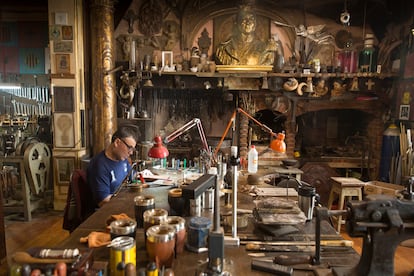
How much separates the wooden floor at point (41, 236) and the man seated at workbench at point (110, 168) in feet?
4.27

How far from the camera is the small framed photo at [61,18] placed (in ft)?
14.6

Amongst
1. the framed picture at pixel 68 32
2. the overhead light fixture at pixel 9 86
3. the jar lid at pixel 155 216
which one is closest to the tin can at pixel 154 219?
the jar lid at pixel 155 216

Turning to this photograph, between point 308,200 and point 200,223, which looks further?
point 308,200

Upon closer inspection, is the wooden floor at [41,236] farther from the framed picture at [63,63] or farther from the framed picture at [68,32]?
the framed picture at [68,32]

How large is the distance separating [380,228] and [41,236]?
3.73 m

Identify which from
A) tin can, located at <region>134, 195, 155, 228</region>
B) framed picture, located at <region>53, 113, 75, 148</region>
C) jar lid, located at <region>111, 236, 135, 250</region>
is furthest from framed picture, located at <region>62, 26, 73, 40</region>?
jar lid, located at <region>111, 236, 135, 250</region>

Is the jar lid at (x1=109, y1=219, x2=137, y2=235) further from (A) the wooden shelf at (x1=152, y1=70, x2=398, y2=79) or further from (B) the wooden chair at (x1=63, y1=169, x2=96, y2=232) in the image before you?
(A) the wooden shelf at (x1=152, y1=70, x2=398, y2=79)

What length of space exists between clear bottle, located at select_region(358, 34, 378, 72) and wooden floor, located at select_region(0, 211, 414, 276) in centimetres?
253

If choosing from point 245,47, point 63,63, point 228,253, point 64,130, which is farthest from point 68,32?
point 228,253

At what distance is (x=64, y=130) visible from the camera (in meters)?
4.54

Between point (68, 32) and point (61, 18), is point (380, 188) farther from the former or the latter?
point (61, 18)

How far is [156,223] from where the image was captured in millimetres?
1461

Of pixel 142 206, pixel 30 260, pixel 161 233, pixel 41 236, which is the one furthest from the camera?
pixel 41 236

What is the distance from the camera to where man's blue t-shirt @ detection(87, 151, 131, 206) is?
2.58 meters
